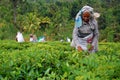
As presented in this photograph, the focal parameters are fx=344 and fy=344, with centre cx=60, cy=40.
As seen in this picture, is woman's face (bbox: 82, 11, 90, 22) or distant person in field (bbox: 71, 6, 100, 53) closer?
woman's face (bbox: 82, 11, 90, 22)

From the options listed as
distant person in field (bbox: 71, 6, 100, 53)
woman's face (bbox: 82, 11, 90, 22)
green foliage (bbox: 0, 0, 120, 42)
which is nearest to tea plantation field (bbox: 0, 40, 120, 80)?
woman's face (bbox: 82, 11, 90, 22)

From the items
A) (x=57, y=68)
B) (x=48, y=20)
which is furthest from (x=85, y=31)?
(x=48, y=20)

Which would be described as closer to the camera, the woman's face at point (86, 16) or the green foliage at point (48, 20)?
the woman's face at point (86, 16)

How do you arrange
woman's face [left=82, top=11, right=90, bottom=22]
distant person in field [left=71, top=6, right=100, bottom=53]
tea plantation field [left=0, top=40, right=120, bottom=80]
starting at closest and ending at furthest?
1. tea plantation field [left=0, top=40, right=120, bottom=80]
2. woman's face [left=82, top=11, right=90, bottom=22]
3. distant person in field [left=71, top=6, right=100, bottom=53]

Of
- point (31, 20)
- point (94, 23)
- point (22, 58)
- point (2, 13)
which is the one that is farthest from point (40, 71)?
point (2, 13)

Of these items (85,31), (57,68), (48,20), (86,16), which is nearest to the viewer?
(57,68)

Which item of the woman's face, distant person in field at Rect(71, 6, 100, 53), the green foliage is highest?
the woman's face

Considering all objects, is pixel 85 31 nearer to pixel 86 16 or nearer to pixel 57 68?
pixel 86 16

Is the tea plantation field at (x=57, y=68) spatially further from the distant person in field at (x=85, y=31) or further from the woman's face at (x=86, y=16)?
the distant person in field at (x=85, y=31)

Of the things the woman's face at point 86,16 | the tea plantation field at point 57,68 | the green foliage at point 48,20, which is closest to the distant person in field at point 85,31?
the woman's face at point 86,16

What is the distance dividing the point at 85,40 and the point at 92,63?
3.43 m

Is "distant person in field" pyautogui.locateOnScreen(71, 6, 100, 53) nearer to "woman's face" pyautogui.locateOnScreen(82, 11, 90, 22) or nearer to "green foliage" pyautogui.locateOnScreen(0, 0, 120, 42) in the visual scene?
A: "woman's face" pyautogui.locateOnScreen(82, 11, 90, 22)

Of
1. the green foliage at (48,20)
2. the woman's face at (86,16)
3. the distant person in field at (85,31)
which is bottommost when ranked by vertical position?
the green foliage at (48,20)

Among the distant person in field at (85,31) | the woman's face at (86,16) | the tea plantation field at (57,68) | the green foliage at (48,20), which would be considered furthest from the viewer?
the green foliage at (48,20)
